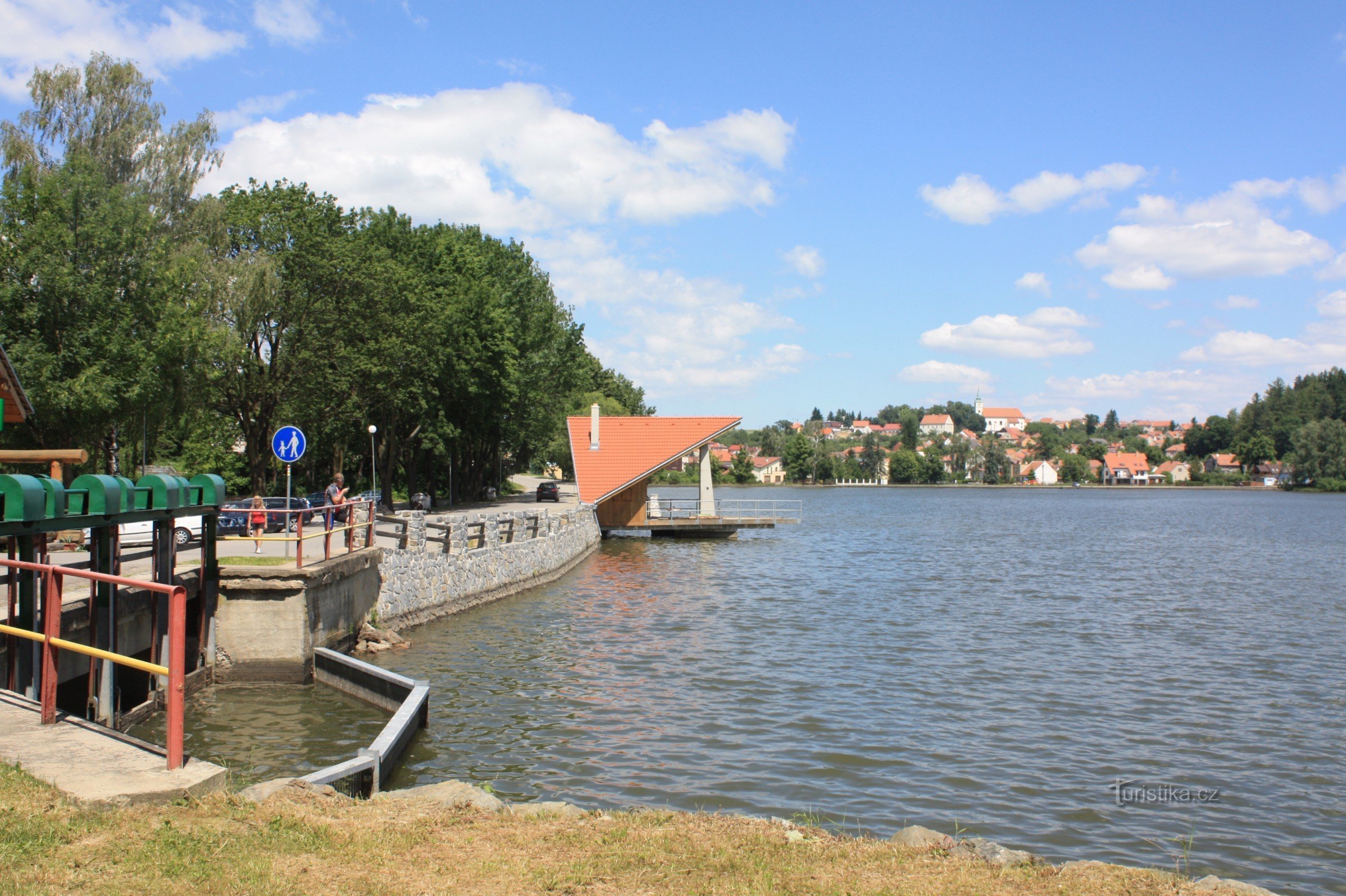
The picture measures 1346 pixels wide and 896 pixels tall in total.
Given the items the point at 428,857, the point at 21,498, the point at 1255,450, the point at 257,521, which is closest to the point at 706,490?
the point at 257,521

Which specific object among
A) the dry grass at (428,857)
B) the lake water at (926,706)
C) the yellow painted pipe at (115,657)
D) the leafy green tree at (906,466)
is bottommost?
the lake water at (926,706)

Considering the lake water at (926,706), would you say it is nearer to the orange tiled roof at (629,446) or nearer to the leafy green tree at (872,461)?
the orange tiled roof at (629,446)

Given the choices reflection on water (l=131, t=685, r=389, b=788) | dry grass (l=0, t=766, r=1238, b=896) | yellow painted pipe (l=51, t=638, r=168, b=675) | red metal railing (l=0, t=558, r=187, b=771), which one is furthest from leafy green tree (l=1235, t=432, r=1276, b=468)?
yellow painted pipe (l=51, t=638, r=168, b=675)

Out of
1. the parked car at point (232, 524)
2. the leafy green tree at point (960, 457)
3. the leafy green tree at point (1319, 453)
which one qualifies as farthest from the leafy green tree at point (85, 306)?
the leafy green tree at point (960, 457)

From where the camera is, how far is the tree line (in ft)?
88.7

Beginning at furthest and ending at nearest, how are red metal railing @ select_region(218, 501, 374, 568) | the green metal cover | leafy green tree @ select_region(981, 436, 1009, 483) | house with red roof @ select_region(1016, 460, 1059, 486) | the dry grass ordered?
1. house with red roof @ select_region(1016, 460, 1059, 486)
2. leafy green tree @ select_region(981, 436, 1009, 483)
3. red metal railing @ select_region(218, 501, 374, 568)
4. the green metal cover
5. the dry grass

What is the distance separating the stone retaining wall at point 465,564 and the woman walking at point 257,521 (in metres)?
2.50

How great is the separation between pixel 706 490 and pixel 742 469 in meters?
115

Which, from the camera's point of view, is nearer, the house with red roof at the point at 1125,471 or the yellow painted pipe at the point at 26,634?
the yellow painted pipe at the point at 26,634

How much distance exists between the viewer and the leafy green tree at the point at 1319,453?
140 metres

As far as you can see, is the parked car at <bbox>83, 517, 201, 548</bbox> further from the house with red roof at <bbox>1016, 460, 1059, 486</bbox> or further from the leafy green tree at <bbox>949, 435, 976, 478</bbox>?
the house with red roof at <bbox>1016, 460, 1059, 486</bbox>

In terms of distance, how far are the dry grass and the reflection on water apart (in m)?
3.20

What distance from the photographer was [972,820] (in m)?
10.1

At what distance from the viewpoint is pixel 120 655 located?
7.71 metres
